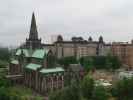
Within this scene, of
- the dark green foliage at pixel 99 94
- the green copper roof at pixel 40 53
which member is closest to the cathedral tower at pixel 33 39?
the green copper roof at pixel 40 53

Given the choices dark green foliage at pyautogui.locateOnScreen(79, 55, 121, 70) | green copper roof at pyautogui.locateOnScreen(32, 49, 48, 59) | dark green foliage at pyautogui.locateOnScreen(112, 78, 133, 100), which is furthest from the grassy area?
dark green foliage at pyautogui.locateOnScreen(79, 55, 121, 70)

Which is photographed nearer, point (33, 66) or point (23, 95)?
point (23, 95)

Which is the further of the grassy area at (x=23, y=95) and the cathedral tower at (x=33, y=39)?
the cathedral tower at (x=33, y=39)

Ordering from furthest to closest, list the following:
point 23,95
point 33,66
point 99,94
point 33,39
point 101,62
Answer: point 101,62 < point 33,39 < point 33,66 < point 23,95 < point 99,94

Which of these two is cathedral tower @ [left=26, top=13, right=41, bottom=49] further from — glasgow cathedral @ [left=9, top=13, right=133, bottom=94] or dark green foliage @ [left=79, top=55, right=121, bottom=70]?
dark green foliage @ [left=79, top=55, right=121, bottom=70]

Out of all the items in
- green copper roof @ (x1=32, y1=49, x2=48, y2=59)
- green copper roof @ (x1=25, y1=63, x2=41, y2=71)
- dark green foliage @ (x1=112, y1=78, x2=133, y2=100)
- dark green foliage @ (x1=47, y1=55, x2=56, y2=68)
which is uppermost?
green copper roof @ (x1=32, y1=49, x2=48, y2=59)

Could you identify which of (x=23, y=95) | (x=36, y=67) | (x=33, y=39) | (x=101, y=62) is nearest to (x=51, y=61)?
(x=36, y=67)

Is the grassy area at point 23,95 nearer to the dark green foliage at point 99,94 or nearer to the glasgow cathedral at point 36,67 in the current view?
the glasgow cathedral at point 36,67

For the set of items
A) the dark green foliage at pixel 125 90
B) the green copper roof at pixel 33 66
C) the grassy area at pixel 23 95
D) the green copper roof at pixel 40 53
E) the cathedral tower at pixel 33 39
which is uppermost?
the cathedral tower at pixel 33 39

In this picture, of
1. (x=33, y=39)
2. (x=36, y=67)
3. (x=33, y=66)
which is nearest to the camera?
(x=36, y=67)

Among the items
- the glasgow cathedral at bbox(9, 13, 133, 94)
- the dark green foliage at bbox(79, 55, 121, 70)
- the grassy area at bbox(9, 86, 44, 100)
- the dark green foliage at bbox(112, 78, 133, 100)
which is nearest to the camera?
the dark green foliage at bbox(112, 78, 133, 100)

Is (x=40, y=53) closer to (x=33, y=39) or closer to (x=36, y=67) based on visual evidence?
(x=36, y=67)

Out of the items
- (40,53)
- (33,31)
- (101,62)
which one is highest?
(33,31)

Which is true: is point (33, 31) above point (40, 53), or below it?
above
